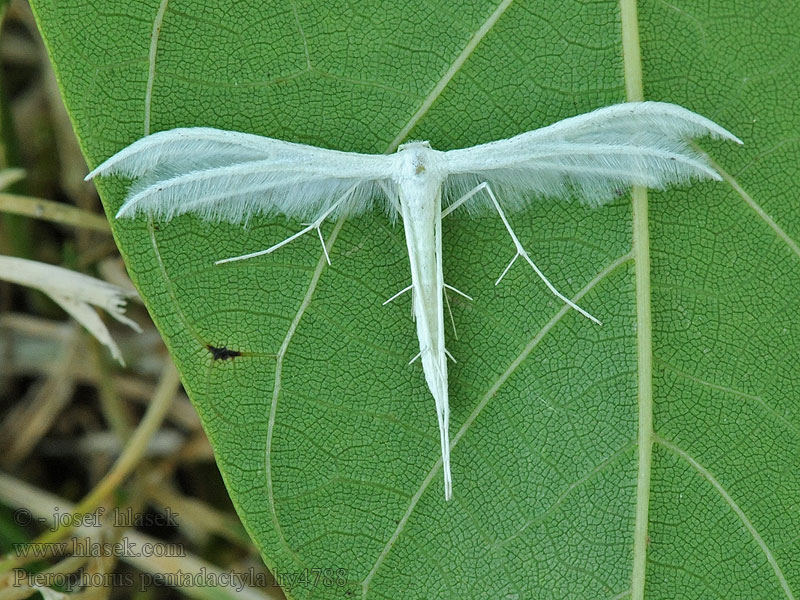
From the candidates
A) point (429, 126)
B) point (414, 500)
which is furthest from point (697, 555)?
point (429, 126)

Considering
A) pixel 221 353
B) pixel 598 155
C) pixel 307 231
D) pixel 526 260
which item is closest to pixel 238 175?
pixel 307 231

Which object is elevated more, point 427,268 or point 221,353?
point 427,268

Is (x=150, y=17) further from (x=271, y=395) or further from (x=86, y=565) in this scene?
(x=86, y=565)

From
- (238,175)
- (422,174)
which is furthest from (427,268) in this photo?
(238,175)

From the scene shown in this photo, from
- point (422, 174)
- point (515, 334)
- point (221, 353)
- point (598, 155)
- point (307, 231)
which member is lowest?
point (221, 353)

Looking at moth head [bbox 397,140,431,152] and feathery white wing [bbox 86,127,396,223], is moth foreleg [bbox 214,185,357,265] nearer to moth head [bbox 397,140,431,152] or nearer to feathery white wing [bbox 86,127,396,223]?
feathery white wing [bbox 86,127,396,223]

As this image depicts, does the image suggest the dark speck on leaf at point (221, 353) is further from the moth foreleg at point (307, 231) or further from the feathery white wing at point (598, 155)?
the feathery white wing at point (598, 155)

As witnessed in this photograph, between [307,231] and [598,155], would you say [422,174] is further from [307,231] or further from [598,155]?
[598,155]
